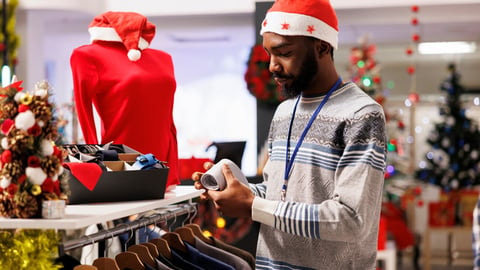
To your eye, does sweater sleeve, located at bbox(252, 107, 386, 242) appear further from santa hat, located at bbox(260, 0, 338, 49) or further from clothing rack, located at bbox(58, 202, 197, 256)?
clothing rack, located at bbox(58, 202, 197, 256)

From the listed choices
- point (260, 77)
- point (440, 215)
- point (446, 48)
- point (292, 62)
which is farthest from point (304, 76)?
point (446, 48)

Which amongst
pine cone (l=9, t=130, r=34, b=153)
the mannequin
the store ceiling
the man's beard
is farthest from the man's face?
the store ceiling

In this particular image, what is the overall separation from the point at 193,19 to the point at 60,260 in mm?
5582

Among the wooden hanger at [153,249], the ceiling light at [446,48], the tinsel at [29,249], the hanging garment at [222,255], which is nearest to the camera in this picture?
the tinsel at [29,249]

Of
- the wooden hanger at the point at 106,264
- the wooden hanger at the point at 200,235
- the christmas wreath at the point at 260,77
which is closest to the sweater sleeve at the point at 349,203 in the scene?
the wooden hanger at the point at 106,264

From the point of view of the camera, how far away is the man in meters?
1.72

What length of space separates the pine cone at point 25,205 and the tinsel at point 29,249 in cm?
12

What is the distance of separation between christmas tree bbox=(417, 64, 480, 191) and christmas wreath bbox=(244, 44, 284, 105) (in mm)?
4603

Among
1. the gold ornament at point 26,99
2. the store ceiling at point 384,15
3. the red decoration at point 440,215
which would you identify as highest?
the store ceiling at point 384,15

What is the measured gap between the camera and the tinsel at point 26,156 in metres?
1.57

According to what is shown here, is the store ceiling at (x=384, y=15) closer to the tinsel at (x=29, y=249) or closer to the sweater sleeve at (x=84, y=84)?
the sweater sleeve at (x=84, y=84)

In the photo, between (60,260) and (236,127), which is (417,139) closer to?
(236,127)

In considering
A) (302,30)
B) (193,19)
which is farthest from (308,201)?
(193,19)

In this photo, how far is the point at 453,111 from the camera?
9.75 metres
